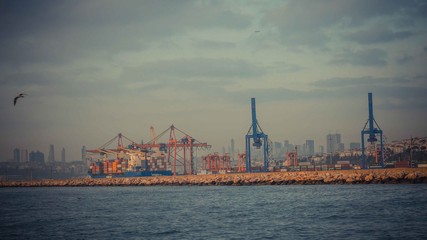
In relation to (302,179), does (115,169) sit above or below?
below

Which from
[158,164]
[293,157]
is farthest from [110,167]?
[293,157]

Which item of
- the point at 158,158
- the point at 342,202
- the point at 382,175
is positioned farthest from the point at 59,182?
the point at 342,202

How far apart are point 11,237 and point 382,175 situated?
A: 2008 inches

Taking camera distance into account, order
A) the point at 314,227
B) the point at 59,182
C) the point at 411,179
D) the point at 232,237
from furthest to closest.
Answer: the point at 59,182, the point at 411,179, the point at 314,227, the point at 232,237

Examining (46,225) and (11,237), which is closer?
(11,237)

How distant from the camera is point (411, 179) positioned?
6016cm

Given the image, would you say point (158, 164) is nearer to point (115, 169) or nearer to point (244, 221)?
point (115, 169)

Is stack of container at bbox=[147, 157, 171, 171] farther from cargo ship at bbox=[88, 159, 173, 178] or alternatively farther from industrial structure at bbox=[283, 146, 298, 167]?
industrial structure at bbox=[283, 146, 298, 167]

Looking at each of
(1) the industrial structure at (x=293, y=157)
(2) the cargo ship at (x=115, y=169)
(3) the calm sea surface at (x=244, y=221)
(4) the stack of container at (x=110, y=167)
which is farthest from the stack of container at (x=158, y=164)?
(3) the calm sea surface at (x=244, y=221)

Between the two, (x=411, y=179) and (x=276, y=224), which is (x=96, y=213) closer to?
(x=276, y=224)

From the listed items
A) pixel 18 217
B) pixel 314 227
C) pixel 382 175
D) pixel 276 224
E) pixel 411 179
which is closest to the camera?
pixel 314 227

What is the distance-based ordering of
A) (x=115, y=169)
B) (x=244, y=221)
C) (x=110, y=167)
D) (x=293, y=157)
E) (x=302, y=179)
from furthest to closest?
(x=293, y=157) → (x=110, y=167) → (x=115, y=169) → (x=302, y=179) → (x=244, y=221)

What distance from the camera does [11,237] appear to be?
27.5 metres

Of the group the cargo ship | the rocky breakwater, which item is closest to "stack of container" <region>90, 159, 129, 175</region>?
the cargo ship
